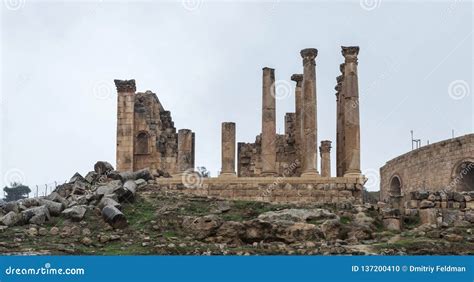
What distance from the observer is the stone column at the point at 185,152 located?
93.9 ft

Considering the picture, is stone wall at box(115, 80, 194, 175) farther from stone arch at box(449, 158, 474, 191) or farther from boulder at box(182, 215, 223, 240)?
stone arch at box(449, 158, 474, 191)

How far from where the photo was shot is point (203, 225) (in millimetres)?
19781

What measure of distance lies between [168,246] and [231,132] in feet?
36.4

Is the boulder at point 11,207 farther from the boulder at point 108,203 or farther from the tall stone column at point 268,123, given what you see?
the tall stone column at point 268,123

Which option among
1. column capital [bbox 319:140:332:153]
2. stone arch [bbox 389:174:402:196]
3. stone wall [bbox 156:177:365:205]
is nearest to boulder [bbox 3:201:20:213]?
stone wall [bbox 156:177:365:205]

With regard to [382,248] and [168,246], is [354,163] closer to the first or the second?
[382,248]

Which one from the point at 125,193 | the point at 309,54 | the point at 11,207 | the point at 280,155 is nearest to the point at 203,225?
the point at 125,193

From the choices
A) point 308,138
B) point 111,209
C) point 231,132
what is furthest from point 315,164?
point 111,209

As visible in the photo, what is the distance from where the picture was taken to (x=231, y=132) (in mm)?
28047

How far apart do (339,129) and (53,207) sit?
12951mm

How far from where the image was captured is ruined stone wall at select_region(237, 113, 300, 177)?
1304 inches

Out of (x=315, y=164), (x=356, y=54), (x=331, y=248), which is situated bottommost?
(x=331, y=248)

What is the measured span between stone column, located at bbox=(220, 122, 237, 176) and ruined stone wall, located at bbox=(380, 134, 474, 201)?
910 centimetres

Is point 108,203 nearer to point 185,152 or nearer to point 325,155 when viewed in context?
point 185,152
